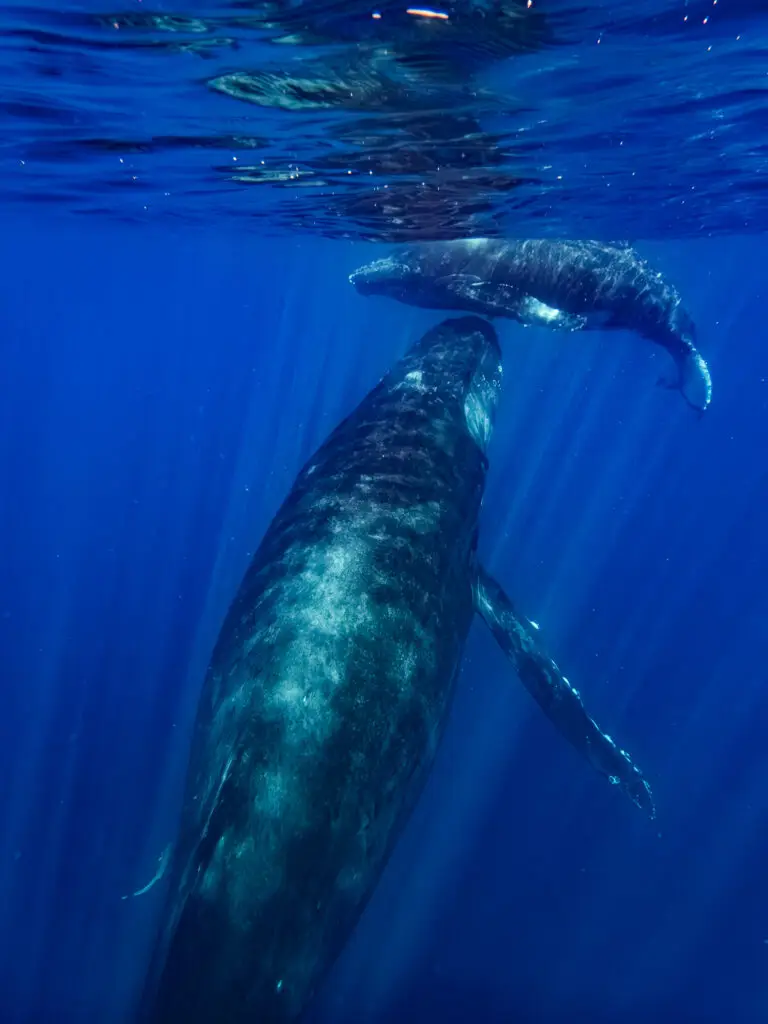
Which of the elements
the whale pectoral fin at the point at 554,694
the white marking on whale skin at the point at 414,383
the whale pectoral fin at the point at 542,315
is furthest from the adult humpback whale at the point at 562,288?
the whale pectoral fin at the point at 554,694

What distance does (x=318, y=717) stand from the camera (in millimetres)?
5945

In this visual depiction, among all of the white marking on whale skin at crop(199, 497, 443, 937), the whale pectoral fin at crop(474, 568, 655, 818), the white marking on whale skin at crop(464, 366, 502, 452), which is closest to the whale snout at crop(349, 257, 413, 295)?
the white marking on whale skin at crop(464, 366, 502, 452)

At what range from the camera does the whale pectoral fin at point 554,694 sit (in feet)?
34.9

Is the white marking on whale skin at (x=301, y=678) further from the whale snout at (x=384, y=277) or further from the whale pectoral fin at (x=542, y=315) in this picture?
the whale snout at (x=384, y=277)

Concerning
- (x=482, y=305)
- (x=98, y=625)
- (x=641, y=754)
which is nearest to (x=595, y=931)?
(x=641, y=754)

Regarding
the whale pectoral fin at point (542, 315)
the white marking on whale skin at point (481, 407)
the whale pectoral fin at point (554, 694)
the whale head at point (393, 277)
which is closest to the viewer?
the whale pectoral fin at point (554, 694)

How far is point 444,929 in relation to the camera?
16.2 m

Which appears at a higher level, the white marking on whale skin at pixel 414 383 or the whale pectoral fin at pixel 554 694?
the white marking on whale skin at pixel 414 383

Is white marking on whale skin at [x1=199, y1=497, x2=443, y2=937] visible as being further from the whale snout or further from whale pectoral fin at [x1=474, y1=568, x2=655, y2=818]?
the whale snout

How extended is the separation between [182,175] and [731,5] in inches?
666

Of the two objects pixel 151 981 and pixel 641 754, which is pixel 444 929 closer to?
pixel 641 754

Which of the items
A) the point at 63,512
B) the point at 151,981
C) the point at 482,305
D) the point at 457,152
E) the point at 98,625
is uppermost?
the point at 457,152

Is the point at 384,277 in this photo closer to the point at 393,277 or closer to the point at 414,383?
the point at 393,277

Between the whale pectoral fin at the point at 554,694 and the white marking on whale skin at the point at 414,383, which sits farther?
the white marking on whale skin at the point at 414,383
